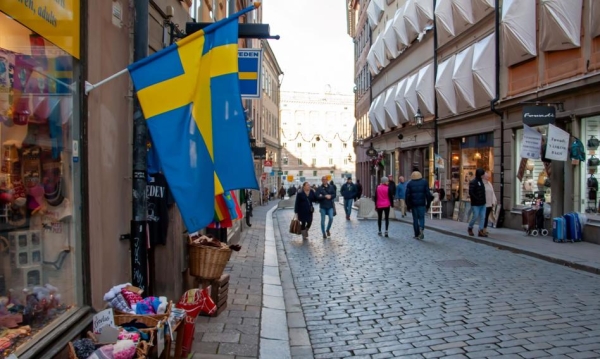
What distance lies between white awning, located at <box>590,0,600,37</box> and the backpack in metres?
2.61

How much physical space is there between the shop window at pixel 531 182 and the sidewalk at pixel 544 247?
3.81 feet

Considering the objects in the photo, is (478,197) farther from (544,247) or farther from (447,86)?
(447,86)

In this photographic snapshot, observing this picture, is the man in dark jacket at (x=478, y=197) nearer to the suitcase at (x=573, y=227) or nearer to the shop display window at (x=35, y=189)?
the suitcase at (x=573, y=227)

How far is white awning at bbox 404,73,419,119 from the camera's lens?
26.1 m

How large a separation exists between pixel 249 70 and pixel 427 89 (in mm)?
16341

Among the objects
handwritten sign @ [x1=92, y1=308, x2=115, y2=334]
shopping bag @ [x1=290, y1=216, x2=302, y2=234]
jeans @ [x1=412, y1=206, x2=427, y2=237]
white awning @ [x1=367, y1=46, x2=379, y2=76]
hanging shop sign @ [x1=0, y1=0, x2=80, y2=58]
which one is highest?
white awning @ [x1=367, y1=46, x2=379, y2=76]

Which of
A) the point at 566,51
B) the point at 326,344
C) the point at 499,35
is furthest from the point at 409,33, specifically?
the point at 326,344

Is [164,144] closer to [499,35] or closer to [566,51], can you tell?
[566,51]

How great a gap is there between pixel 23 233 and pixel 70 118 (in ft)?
3.22

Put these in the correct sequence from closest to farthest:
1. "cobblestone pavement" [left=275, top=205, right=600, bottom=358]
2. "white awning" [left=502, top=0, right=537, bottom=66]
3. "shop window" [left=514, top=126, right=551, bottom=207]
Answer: "cobblestone pavement" [left=275, top=205, right=600, bottom=358] → "white awning" [left=502, top=0, right=537, bottom=66] → "shop window" [left=514, top=126, right=551, bottom=207]

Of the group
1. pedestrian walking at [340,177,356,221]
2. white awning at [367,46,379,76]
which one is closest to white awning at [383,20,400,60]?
white awning at [367,46,379,76]

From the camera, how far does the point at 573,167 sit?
539 inches

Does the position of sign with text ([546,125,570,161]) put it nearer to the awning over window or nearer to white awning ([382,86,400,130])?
white awning ([382,86,400,130])

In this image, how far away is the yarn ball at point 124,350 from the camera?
337cm
